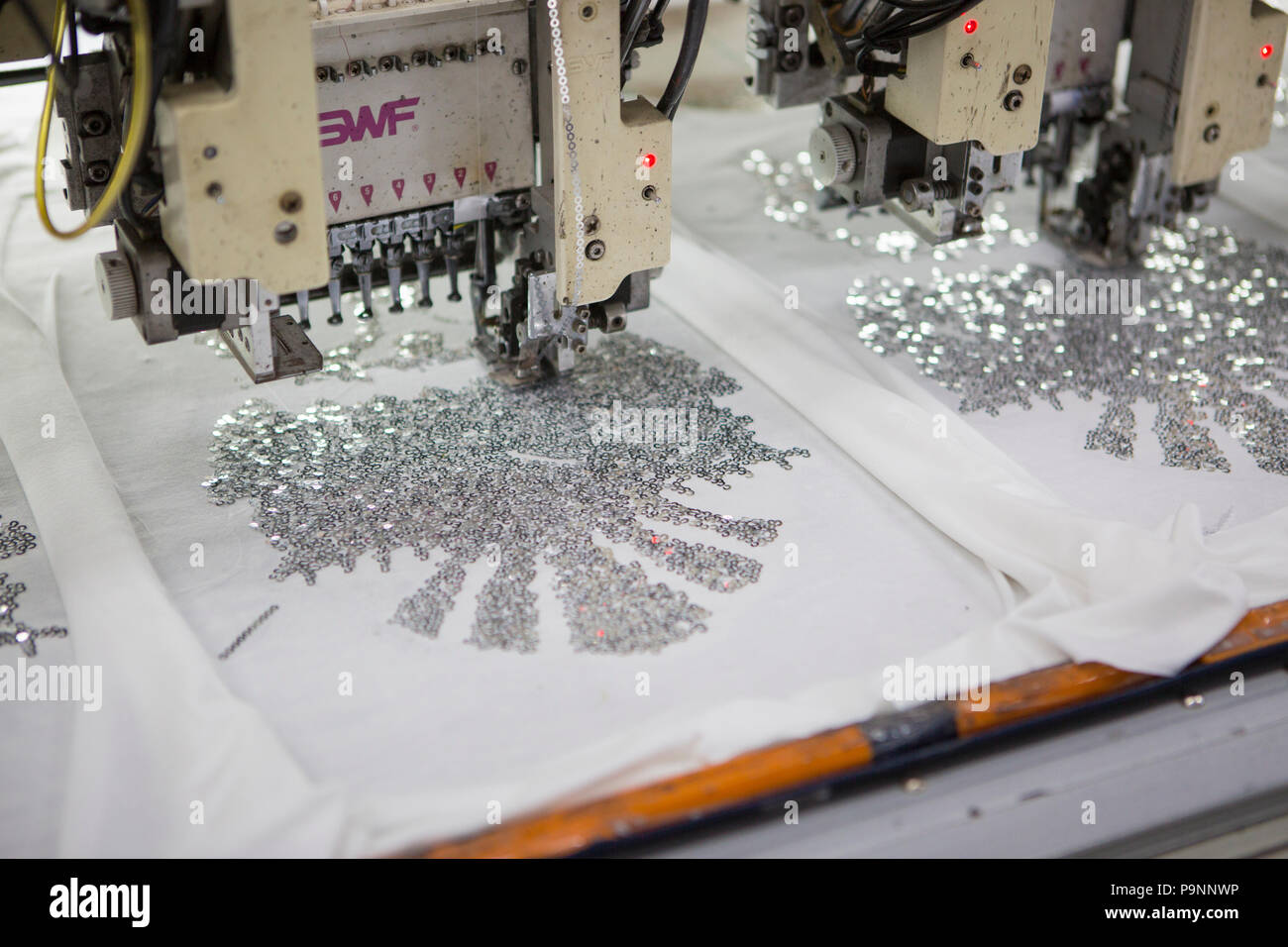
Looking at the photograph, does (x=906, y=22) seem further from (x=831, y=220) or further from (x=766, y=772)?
(x=766, y=772)

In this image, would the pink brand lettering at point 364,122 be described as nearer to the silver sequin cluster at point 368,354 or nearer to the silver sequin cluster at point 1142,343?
the silver sequin cluster at point 368,354

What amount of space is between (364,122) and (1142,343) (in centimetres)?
172

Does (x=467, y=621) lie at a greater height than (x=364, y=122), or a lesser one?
lesser

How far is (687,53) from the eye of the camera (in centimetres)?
248

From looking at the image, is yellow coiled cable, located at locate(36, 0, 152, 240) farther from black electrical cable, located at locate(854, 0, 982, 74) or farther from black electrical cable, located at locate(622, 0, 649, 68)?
black electrical cable, located at locate(854, 0, 982, 74)

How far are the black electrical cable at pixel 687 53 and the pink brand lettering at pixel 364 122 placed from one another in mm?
444

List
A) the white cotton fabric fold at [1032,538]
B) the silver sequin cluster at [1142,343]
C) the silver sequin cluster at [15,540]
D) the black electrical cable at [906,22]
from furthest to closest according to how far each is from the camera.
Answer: the silver sequin cluster at [1142,343] → the black electrical cable at [906,22] → the silver sequin cluster at [15,540] → the white cotton fabric fold at [1032,538]

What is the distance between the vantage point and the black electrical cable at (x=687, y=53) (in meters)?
2.43

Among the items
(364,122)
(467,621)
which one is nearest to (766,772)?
(467,621)

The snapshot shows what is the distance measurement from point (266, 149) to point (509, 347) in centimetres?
88

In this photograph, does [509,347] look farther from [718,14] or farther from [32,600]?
[718,14]

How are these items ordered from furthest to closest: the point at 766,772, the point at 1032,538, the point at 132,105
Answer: the point at 1032,538
the point at 132,105
the point at 766,772

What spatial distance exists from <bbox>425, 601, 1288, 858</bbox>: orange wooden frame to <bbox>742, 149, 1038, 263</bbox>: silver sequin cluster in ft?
4.90

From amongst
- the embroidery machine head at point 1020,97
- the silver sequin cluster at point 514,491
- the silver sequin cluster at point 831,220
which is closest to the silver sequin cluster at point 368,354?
the silver sequin cluster at point 514,491
